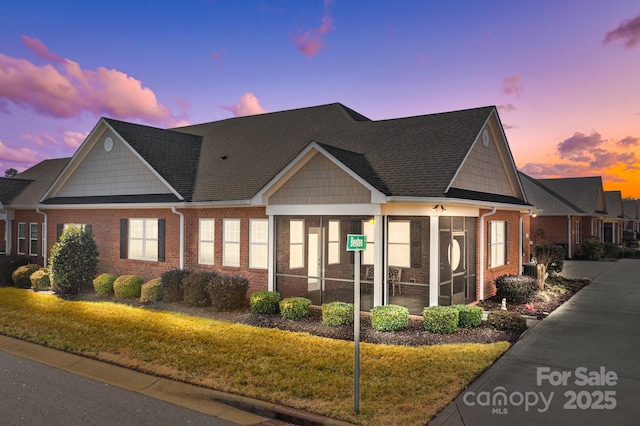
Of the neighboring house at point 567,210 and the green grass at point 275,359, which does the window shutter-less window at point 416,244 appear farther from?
the neighboring house at point 567,210

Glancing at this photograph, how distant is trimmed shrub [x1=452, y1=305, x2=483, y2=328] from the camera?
11992mm

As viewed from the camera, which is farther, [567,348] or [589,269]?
[589,269]

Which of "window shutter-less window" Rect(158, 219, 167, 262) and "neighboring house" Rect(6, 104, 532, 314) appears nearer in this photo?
"neighboring house" Rect(6, 104, 532, 314)

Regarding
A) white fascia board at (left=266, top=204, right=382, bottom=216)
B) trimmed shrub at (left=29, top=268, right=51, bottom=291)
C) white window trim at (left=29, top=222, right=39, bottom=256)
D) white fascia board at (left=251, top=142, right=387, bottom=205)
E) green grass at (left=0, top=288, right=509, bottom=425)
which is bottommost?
green grass at (left=0, top=288, right=509, bottom=425)

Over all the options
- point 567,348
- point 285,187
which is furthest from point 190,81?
point 567,348

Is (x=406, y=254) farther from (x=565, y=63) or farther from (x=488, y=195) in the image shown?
(x=565, y=63)

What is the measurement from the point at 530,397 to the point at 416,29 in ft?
43.1

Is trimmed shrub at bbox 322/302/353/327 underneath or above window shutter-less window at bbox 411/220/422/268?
underneath

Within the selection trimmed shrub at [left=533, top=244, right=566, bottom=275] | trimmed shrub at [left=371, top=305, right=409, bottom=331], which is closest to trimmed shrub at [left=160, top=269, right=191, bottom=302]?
trimmed shrub at [left=371, top=305, right=409, bottom=331]

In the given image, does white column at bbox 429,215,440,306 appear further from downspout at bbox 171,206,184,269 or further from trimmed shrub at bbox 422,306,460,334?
downspout at bbox 171,206,184,269

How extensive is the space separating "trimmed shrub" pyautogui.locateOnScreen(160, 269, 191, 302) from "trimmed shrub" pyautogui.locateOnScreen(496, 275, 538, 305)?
430 inches

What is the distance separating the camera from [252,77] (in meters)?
20.4

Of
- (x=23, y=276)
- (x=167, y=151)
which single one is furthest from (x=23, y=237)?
(x=167, y=151)

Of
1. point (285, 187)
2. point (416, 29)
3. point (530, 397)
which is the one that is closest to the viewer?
point (530, 397)
